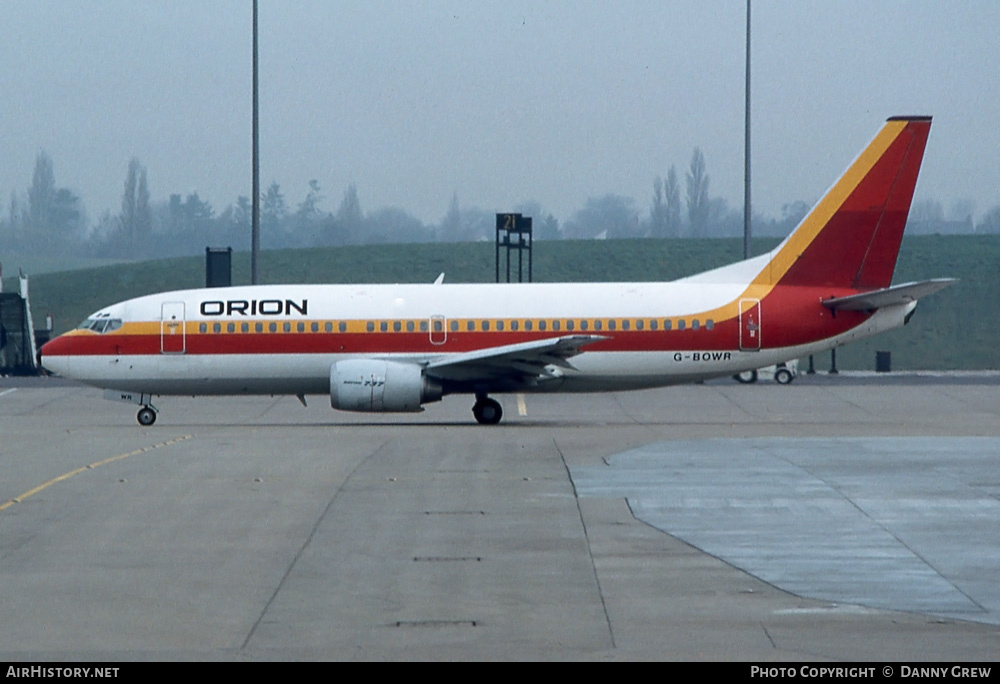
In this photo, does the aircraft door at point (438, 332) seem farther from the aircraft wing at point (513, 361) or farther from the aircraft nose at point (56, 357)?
the aircraft nose at point (56, 357)

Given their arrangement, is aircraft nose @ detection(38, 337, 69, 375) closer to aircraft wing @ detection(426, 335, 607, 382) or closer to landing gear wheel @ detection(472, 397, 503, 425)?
aircraft wing @ detection(426, 335, 607, 382)

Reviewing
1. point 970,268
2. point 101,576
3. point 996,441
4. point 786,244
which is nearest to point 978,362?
point 970,268

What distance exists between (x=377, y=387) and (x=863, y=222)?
11.2 metres

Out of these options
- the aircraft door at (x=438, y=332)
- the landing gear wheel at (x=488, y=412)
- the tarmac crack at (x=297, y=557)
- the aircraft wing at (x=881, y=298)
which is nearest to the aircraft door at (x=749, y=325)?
the aircraft wing at (x=881, y=298)

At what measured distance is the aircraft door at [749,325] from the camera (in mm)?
31094

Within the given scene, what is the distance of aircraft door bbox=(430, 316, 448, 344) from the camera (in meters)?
31.4

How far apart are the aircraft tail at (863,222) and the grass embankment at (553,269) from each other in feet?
148

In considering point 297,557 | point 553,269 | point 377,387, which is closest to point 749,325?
point 377,387

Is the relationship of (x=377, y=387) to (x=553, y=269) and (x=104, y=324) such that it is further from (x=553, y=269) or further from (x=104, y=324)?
(x=553, y=269)

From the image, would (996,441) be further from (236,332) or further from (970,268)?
(970,268)

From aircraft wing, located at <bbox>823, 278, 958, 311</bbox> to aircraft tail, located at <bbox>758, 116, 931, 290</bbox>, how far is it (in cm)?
73

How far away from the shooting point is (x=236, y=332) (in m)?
31.5

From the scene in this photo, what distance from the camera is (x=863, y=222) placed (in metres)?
31.8

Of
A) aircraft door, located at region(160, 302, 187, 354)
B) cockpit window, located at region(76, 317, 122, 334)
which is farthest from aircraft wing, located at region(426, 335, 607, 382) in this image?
cockpit window, located at region(76, 317, 122, 334)
